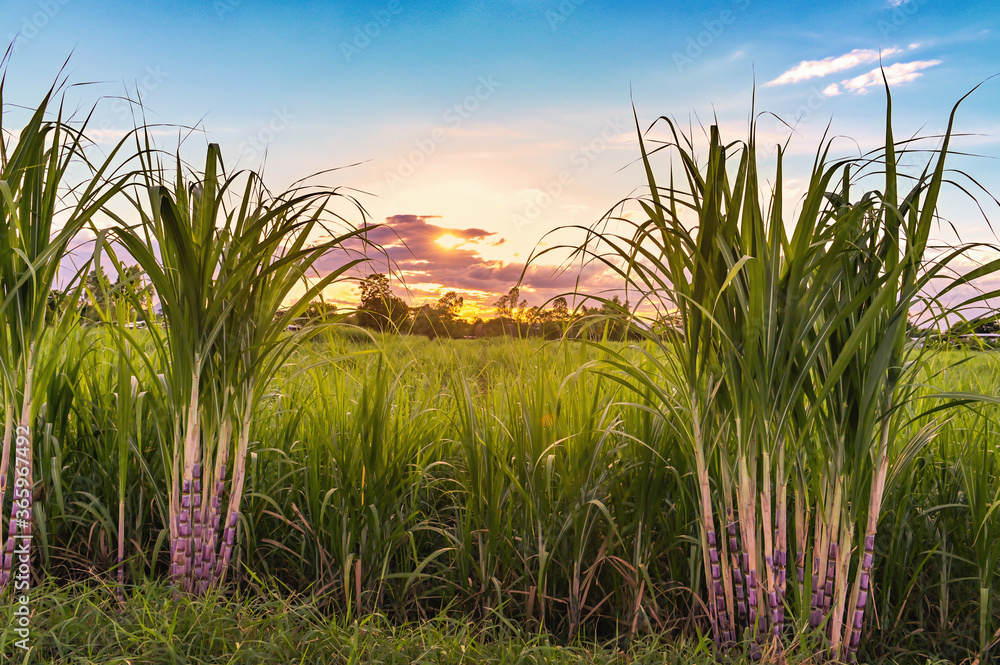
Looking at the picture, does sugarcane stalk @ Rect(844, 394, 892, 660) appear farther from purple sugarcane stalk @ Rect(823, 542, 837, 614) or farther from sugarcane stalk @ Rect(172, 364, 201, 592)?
sugarcane stalk @ Rect(172, 364, 201, 592)

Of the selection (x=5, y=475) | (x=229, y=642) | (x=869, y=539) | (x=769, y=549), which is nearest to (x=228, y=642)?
(x=229, y=642)

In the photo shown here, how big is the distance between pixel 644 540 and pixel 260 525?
1345 millimetres

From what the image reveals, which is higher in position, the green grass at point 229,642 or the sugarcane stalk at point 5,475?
the sugarcane stalk at point 5,475

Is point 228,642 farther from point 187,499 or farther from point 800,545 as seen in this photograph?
point 800,545

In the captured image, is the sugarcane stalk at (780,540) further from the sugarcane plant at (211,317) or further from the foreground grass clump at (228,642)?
the sugarcane plant at (211,317)

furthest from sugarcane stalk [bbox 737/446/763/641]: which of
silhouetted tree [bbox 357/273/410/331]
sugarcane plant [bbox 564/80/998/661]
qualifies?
silhouetted tree [bbox 357/273/410/331]

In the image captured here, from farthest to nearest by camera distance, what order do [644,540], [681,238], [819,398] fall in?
[644,540] → [681,238] → [819,398]

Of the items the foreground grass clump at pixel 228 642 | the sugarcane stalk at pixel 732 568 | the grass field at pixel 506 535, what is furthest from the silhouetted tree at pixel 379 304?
the sugarcane stalk at pixel 732 568

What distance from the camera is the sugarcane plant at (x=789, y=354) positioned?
1427mm

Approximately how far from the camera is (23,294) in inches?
65.7

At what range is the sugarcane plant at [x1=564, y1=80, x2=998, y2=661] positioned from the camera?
1.43 metres

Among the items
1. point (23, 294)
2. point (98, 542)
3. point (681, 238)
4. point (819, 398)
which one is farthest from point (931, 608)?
point (23, 294)

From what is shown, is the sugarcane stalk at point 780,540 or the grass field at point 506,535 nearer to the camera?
the sugarcane stalk at point 780,540

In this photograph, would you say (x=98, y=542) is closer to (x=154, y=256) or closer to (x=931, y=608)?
(x=154, y=256)
